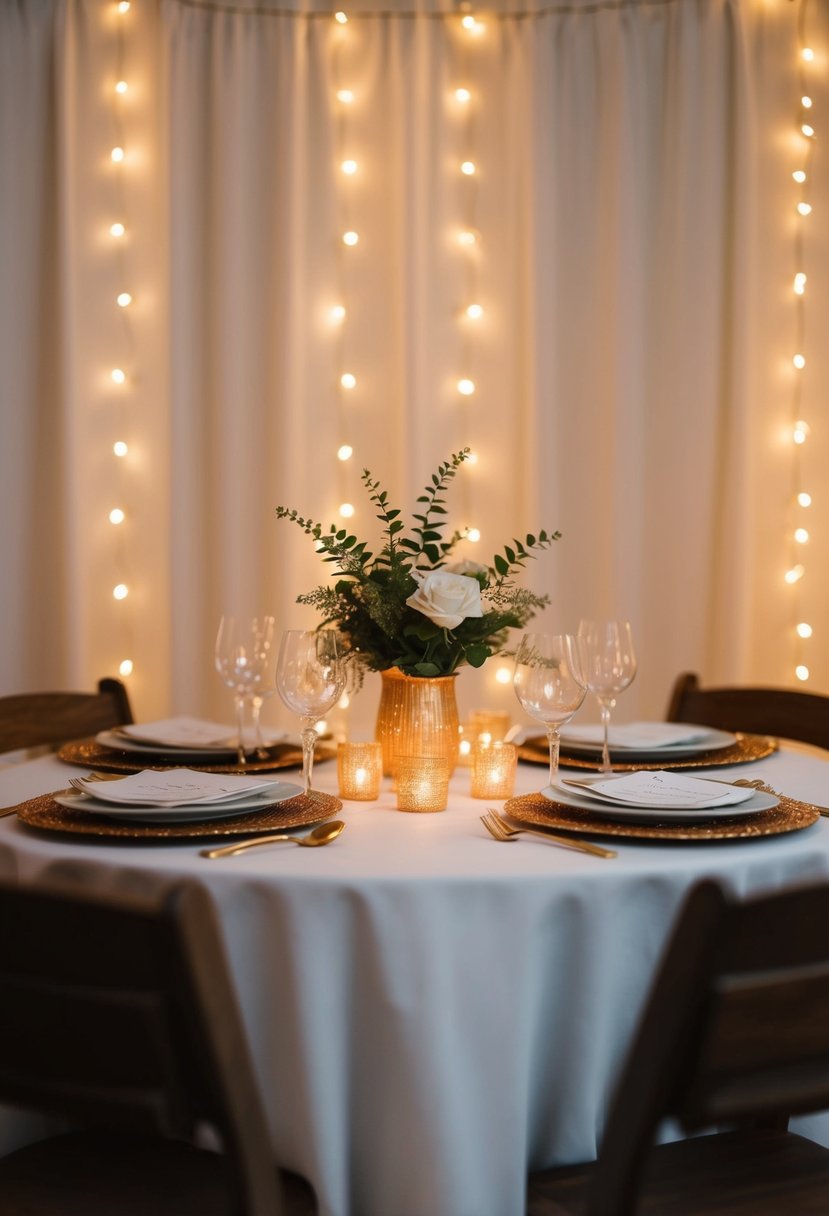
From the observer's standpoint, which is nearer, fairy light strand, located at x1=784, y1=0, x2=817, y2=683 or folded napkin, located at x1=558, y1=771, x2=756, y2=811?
folded napkin, located at x1=558, y1=771, x2=756, y2=811

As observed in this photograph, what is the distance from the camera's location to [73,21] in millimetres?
3195

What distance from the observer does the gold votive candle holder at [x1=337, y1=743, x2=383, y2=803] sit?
1.57 m

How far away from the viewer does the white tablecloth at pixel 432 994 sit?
3.72 ft

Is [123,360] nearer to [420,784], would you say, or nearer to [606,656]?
[606,656]

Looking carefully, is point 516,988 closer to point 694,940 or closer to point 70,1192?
point 694,940

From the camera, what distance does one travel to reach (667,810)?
1346mm

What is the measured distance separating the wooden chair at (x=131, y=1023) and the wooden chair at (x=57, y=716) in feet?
4.43

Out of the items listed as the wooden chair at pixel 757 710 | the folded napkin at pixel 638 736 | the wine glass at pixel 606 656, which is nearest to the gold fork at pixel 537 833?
the wine glass at pixel 606 656

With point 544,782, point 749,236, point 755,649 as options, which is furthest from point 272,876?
point 749,236

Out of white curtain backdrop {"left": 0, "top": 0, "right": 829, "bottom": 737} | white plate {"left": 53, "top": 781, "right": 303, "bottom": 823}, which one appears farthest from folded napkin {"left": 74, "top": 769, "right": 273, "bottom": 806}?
white curtain backdrop {"left": 0, "top": 0, "right": 829, "bottom": 737}

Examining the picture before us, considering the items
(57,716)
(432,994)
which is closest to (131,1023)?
(432,994)

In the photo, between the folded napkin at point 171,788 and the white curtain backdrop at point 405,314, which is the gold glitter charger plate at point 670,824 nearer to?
the folded napkin at point 171,788

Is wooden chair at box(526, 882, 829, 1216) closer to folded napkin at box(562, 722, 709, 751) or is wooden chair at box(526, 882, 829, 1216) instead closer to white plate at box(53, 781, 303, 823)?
white plate at box(53, 781, 303, 823)

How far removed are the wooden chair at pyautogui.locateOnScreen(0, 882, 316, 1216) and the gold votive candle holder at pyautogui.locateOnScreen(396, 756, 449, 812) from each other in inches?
24.5
